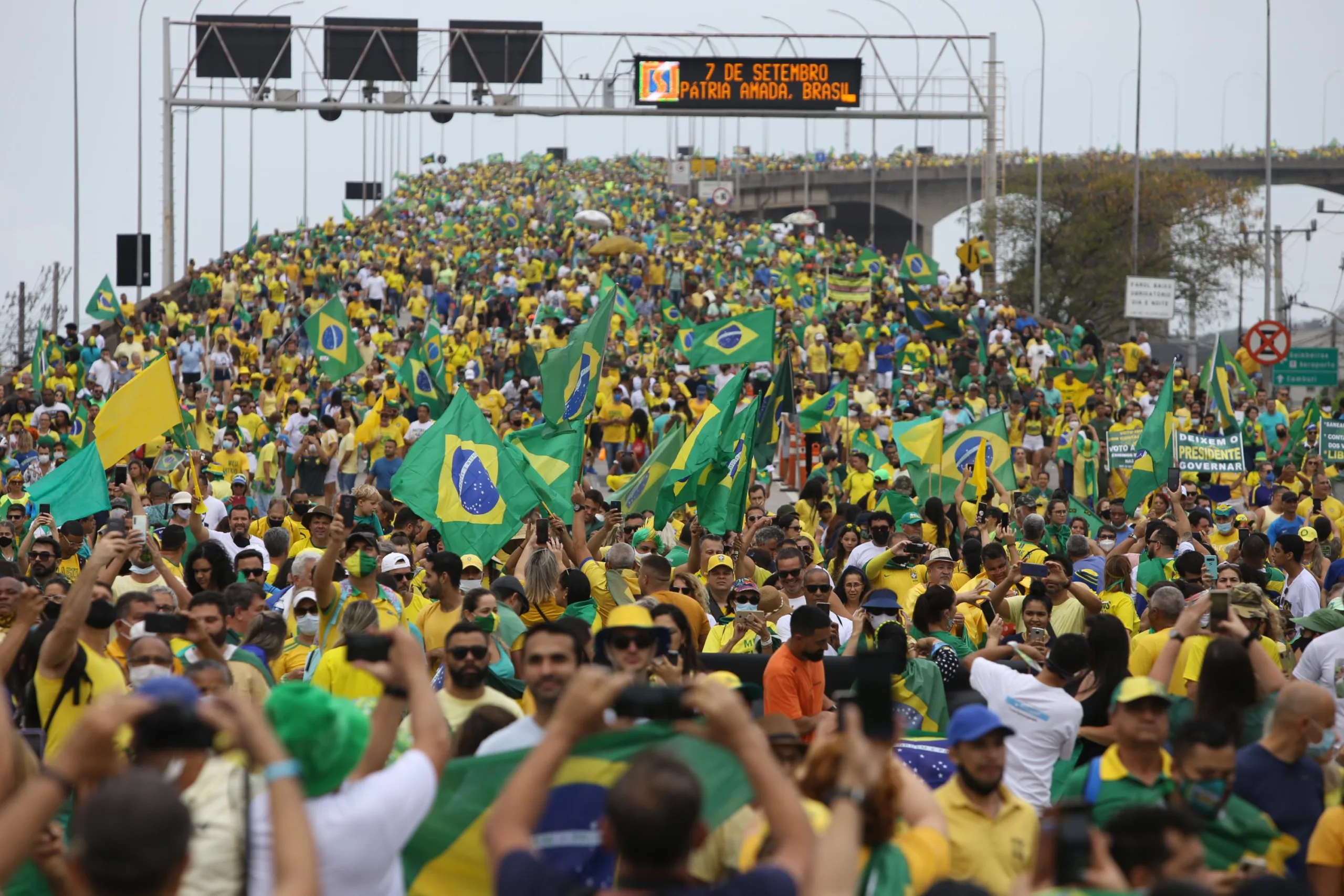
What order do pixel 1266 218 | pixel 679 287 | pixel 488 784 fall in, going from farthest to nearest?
pixel 679 287, pixel 1266 218, pixel 488 784

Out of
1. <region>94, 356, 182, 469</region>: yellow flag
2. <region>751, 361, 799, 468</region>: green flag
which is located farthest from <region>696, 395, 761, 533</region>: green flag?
<region>94, 356, 182, 469</region>: yellow flag

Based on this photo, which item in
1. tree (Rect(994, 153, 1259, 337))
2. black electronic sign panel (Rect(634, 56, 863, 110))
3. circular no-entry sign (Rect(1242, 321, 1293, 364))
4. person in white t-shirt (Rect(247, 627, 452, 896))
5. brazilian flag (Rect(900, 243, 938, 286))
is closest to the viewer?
person in white t-shirt (Rect(247, 627, 452, 896))

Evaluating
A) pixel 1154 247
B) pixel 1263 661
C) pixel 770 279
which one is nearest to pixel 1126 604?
pixel 1263 661

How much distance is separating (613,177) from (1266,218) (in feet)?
195

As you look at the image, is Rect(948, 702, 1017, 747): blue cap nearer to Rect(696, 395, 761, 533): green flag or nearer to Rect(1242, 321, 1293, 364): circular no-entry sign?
Rect(696, 395, 761, 533): green flag

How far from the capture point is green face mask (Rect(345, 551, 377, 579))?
909 cm

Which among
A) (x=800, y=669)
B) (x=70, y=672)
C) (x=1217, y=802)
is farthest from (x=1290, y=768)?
(x=70, y=672)

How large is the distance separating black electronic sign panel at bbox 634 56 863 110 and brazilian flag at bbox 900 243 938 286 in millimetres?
4372

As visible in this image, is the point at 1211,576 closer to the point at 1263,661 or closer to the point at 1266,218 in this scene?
the point at 1263,661

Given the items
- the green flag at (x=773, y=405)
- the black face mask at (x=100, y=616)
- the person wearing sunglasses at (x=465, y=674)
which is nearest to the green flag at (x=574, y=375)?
the green flag at (x=773, y=405)

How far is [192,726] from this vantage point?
4.18 m

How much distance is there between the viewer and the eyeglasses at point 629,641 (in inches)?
233

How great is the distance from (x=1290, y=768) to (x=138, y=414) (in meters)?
9.52

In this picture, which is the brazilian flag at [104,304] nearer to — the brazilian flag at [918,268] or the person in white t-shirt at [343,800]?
the brazilian flag at [918,268]
